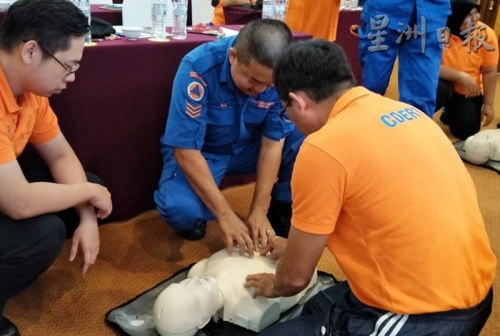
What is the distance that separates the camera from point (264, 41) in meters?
1.41

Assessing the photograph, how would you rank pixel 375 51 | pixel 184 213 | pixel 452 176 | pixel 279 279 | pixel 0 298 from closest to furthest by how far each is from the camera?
1. pixel 452 176
2. pixel 279 279
3. pixel 0 298
4. pixel 184 213
5. pixel 375 51

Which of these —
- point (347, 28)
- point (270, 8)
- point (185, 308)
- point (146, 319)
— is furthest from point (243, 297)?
point (347, 28)

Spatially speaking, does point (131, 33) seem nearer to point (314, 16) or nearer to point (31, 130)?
point (31, 130)

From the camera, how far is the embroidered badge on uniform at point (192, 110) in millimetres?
1660

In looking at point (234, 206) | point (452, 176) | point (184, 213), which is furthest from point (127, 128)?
point (452, 176)

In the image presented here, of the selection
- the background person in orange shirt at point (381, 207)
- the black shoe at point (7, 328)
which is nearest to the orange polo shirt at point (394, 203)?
the background person in orange shirt at point (381, 207)

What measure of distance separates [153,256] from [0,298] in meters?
0.62

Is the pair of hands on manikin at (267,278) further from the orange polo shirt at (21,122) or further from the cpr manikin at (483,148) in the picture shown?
the cpr manikin at (483,148)

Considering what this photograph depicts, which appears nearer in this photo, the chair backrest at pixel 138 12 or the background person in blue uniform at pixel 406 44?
the chair backrest at pixel 138 12

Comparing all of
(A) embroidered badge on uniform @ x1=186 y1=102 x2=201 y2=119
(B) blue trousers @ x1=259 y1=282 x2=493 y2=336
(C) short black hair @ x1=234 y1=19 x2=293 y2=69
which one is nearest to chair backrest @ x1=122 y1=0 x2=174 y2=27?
(A) embroidered badge on uniform @ x1=186 y1=102 x2=201 y2=119

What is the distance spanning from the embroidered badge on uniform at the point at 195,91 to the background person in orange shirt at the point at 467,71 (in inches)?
83.1

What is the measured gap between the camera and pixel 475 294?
41.3 inches

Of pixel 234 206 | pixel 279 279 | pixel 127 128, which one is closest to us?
pixel 279 279

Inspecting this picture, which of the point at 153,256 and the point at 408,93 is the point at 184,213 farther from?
the point at 408,93
